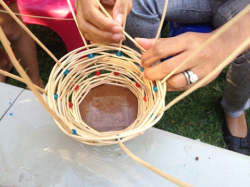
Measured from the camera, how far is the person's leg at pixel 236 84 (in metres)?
0.67

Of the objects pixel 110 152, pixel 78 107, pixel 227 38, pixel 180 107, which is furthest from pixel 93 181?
pixel 180 107

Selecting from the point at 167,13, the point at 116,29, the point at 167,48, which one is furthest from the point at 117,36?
the point at 167,13

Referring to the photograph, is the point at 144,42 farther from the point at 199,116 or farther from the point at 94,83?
the point at 199,116

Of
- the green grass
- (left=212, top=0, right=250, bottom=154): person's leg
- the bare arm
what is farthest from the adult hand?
the green grass

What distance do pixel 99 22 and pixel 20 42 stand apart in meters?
0.49

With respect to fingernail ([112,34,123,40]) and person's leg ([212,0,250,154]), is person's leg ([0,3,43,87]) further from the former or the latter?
person's leg ([212,0,250,154])

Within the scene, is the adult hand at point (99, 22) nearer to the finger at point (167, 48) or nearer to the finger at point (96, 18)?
the finger at point (96, 18)

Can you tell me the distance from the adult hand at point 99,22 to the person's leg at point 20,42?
369 millimetres

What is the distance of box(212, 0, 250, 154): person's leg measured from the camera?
2.18ft

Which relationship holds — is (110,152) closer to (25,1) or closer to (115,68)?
(115,68)

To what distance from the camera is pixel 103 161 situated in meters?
0.54

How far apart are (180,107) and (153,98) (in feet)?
1.65

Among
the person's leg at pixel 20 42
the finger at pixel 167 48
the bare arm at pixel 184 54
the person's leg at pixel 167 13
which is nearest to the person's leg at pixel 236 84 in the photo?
the person's leg at pixel 167 13

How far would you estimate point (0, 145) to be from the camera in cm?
56
